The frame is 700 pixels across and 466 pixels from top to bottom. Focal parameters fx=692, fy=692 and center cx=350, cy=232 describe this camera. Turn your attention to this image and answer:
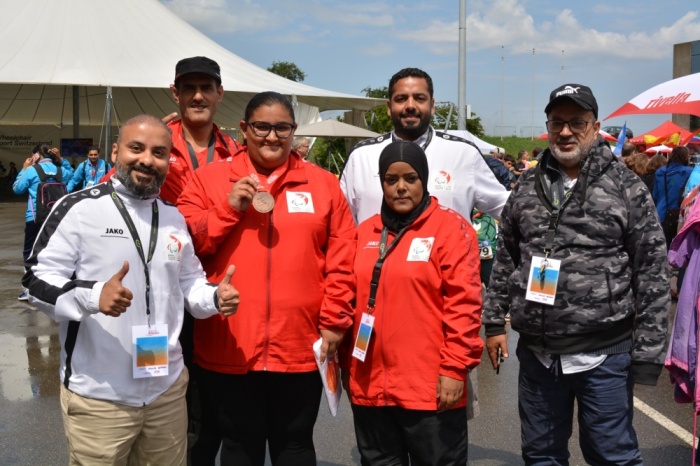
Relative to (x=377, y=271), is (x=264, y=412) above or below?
below

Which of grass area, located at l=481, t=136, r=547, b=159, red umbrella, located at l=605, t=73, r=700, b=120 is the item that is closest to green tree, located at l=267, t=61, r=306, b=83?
grass area, located at l=481, t=136, r=547, b=159

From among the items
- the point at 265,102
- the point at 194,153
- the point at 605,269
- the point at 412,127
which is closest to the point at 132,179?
the point at 265,102

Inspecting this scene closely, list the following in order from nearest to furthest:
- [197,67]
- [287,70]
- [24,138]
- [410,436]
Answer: [410,436] → [197,67] → [24,138] → [287,70]

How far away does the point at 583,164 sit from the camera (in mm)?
3148

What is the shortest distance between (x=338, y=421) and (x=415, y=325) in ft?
7.33

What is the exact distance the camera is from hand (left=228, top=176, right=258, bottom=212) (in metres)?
2.95

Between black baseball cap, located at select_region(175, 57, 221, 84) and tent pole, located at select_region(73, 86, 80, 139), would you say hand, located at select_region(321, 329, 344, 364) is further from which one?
tent pole, located at select_region(73, 86, 80, 139)

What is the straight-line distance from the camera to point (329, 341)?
10.1 feet

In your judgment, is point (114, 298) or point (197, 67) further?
point (197, 67)

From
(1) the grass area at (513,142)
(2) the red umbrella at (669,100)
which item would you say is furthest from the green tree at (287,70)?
(2) the red umbrella at (669,100)

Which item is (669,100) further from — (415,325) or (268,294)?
(268,294)

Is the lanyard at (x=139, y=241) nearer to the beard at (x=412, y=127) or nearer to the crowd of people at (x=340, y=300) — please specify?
the crowd of people at (x=340, y=300)

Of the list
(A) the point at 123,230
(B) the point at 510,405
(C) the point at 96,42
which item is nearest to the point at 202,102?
(A) the point at 123,230

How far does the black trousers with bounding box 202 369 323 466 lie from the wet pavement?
3.70 ft
